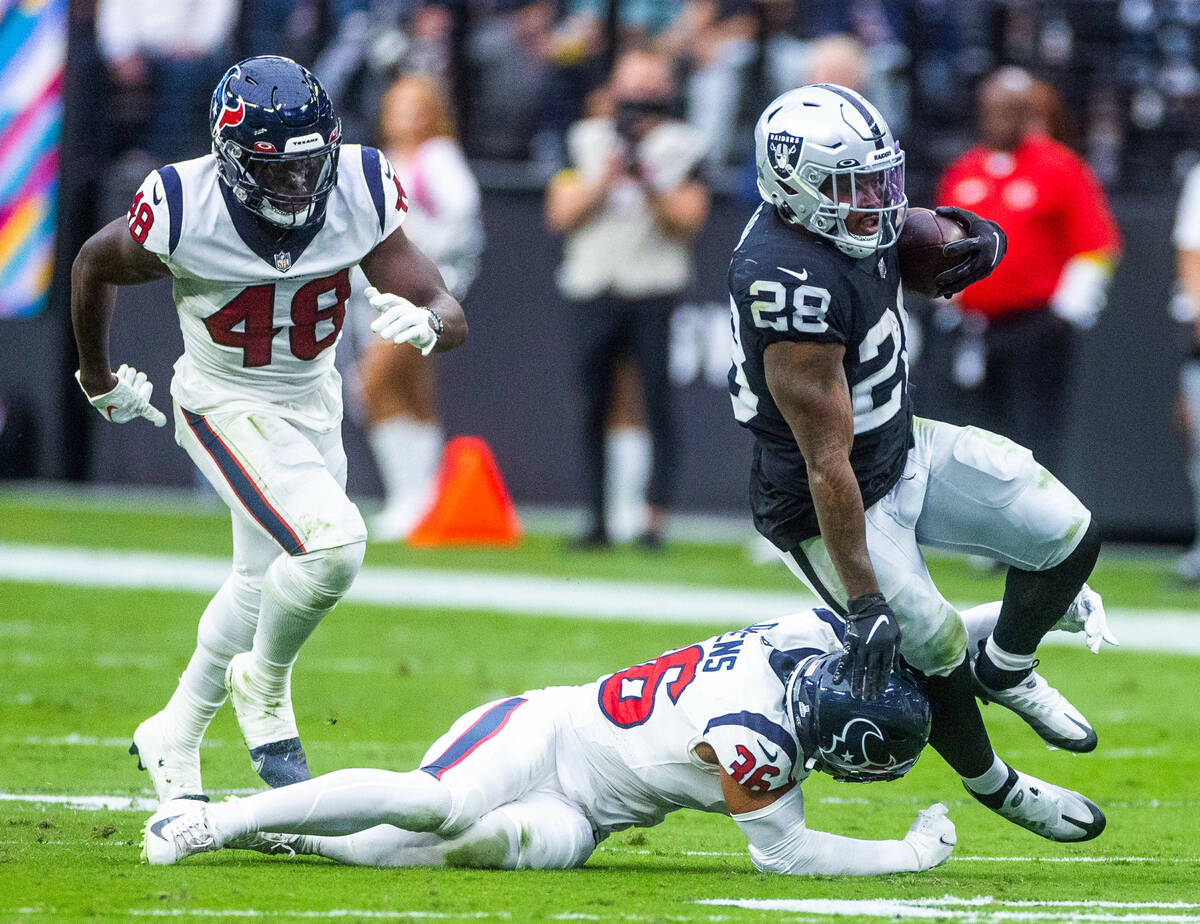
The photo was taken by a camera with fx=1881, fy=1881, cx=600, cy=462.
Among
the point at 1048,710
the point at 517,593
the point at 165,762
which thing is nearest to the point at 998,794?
the point at 1048,710

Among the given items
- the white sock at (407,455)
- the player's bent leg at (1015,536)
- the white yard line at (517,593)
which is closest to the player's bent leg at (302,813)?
the player's bent leg at (1015,536)

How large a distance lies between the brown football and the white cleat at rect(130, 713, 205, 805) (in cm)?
212

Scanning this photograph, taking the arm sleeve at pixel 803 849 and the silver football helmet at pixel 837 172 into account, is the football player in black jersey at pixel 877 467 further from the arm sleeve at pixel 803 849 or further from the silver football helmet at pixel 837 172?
the arm sleeve at pixel 803 849

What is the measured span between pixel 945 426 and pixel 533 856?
4.82ft

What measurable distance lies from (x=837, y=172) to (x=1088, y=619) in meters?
1.31

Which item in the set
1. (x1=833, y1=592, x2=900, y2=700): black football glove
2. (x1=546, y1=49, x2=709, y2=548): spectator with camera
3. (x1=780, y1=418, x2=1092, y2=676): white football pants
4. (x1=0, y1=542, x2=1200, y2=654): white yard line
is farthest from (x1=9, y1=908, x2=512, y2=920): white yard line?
(x1=546, y1=49, x2=709, y2=548): spectator with camera

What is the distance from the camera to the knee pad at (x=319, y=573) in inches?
172

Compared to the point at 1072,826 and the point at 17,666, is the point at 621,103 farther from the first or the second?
the point at 1072,826

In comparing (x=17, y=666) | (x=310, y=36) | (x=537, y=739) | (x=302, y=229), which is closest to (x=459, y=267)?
(x=310, y=36)

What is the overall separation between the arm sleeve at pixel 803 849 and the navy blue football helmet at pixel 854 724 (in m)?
0.13

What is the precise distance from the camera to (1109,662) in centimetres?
745

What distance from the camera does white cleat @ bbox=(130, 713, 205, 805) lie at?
4.57 m

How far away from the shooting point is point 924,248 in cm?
455

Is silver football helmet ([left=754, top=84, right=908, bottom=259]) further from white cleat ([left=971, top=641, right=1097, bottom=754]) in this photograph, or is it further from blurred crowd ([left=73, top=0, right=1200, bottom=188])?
blurred crowd ([left=73, top=0, right=1200, bottom=188])
